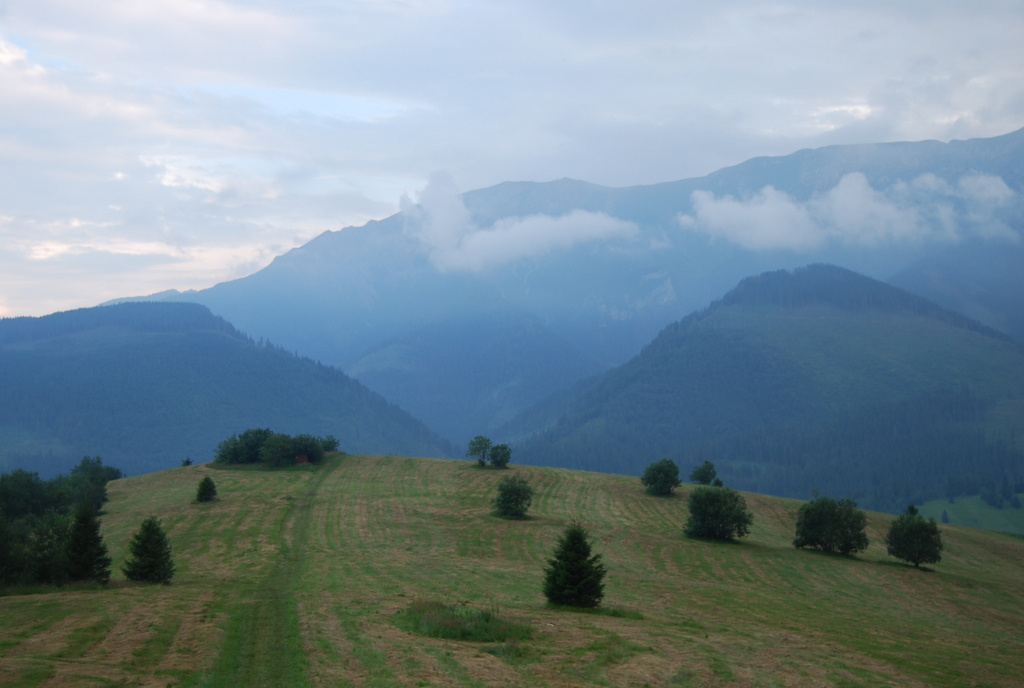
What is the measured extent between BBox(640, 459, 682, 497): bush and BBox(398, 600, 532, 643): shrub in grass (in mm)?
71524

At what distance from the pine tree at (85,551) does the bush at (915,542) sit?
227 ft

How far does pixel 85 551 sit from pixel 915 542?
71135 millimetres

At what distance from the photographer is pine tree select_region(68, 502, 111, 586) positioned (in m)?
38.8

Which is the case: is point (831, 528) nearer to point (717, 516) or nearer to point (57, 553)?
point (717, 516)

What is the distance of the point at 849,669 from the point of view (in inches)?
971

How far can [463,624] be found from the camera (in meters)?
27.9

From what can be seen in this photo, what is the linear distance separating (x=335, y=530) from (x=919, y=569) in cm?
5761

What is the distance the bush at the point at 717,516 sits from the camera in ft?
240

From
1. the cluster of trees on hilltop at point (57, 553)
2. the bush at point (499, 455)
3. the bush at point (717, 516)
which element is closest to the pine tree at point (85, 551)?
the cluster of trees on hilltop at point (57, 553)

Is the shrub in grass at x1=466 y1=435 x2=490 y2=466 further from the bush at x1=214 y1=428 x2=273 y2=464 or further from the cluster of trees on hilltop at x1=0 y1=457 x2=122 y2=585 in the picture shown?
the cluster of trees on hilltop at x1=0 y1=457 x2=122 y2=585

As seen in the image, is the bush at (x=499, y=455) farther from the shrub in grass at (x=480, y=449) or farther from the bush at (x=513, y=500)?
the bush at (x=513, y=500)

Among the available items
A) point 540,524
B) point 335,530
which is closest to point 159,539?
point 335,530

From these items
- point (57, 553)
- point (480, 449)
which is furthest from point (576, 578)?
point (480, 449)

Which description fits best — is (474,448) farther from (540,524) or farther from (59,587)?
(59,587)
